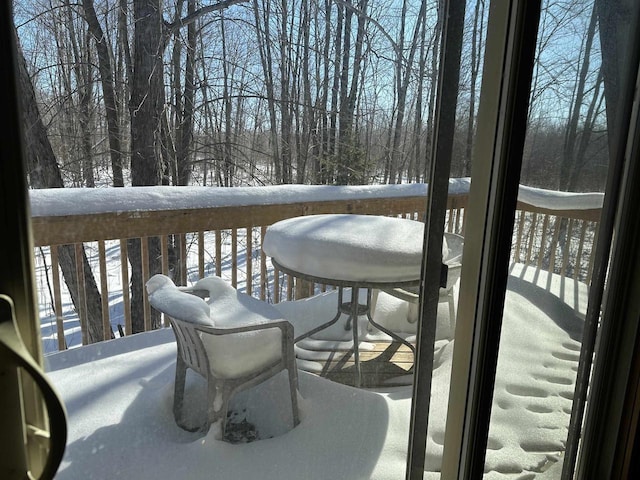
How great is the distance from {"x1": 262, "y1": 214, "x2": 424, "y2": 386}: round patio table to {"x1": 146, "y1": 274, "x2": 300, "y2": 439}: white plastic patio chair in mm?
127

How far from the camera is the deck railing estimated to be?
2.11ft

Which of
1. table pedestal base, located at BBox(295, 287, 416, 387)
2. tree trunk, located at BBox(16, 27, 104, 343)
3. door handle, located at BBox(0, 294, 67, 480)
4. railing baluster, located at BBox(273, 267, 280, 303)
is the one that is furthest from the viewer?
table pedestal base, located at BBox(295, 287, 416, 387)

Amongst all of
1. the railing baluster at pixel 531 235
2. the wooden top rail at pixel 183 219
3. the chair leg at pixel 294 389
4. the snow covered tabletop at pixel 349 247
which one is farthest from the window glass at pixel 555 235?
the chair leg at pixel 294 389

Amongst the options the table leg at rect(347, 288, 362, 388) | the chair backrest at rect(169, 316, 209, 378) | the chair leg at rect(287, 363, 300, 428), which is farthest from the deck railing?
the table leg at rect(347, 288, 362, 388)

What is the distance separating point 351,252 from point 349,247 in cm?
2

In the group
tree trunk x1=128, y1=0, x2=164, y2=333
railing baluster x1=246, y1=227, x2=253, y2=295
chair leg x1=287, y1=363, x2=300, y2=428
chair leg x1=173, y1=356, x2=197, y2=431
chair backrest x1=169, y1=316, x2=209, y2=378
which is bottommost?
chair leg x1=287, y1=363, x2=300, y2=428

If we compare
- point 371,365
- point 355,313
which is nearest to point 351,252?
point 355,313

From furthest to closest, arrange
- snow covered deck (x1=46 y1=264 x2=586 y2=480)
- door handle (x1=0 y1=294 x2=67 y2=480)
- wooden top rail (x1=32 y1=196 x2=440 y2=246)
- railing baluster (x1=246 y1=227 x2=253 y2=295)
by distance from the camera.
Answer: railing baluster (x1=246 y1=227 x2=253 y2=295) < snow covered deck (x1=46 y1=264 x2=586 y2=480) < wooden top rail (x1=32 y1=196 x2=440 y2=246) < door handle (x1=0 y1=294 x2=67 y2=480)

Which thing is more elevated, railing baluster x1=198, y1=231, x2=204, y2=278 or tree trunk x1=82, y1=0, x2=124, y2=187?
tree trunk x1=82, y1=0, x2=124, y2=187

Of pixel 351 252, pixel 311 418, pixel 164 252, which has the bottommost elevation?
pixel 311 418

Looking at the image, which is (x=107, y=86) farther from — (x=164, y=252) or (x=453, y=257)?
(x=453, y=257)

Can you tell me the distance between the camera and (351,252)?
1.50 m

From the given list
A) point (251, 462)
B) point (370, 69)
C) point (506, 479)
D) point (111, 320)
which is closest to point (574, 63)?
point (370, 69)

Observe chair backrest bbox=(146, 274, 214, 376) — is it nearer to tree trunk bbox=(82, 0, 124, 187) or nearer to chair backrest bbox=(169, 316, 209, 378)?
chair backrest bbox=(169, 316, 209, 378)
